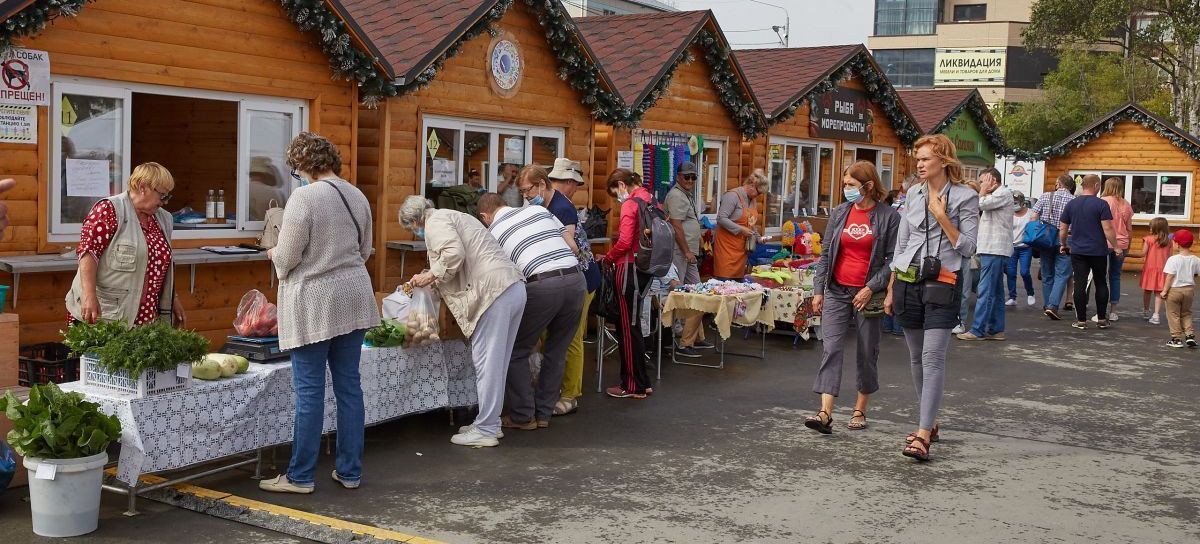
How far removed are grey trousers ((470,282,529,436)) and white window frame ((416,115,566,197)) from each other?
149 inches

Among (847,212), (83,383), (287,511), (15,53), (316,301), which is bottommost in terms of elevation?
(287,511)

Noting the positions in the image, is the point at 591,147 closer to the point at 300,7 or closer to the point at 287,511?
the point at 300,7

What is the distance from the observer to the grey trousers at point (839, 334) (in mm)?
7812

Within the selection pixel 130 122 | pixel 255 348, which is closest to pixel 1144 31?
pixel 130 122

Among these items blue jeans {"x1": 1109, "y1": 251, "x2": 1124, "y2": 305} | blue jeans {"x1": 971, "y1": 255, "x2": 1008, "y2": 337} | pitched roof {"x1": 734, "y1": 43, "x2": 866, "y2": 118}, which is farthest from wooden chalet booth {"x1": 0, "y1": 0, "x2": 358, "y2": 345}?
blue jeans {"x1": 1109, "y1": 251, "x2": 1124, "y2": 305}

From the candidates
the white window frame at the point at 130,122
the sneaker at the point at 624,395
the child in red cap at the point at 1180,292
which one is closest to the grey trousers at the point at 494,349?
the sneaker at the point at 624,395

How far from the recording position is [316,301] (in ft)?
19.2

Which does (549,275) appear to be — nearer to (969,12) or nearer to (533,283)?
(533,283)

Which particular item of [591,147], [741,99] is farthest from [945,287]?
[741,99]

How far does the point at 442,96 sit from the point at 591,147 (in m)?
2.53

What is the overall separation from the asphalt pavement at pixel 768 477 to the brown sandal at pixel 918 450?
51 mm

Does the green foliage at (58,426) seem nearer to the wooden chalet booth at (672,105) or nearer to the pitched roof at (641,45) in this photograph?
the wooden chalet booth at (672,105)

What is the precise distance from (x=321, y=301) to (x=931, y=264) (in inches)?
142

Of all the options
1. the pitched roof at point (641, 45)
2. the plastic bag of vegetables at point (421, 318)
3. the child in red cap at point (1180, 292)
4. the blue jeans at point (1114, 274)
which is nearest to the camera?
the plastic bag of vegetables at point (421, 318)
